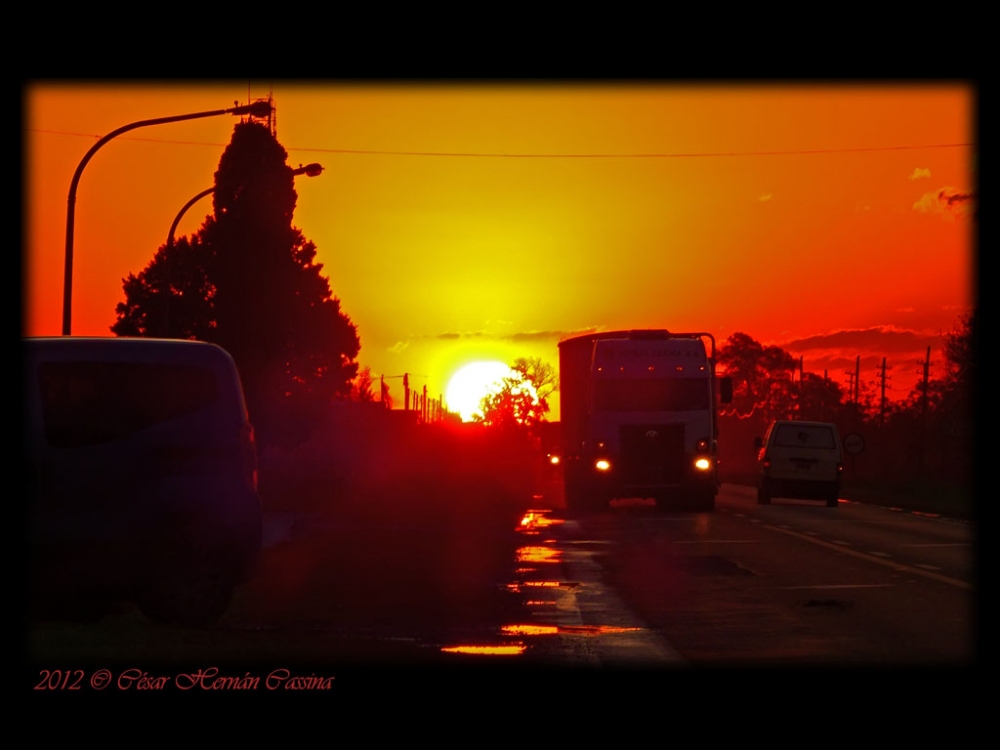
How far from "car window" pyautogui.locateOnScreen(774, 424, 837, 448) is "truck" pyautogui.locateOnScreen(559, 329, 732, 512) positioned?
4.52 meters

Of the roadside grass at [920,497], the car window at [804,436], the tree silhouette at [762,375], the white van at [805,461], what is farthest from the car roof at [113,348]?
the tree silhouette at [762,375]

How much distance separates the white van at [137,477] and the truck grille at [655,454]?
72.5 ft

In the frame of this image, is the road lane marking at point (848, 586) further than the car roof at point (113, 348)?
Yes

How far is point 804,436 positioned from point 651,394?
6.16m

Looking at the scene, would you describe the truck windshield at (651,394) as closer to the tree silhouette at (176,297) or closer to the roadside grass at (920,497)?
the roadside grass at (920,497)

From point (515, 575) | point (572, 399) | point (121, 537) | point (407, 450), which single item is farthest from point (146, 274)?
point (121, 537)

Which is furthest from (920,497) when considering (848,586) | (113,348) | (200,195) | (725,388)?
(113,348)

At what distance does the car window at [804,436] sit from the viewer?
3969 cm

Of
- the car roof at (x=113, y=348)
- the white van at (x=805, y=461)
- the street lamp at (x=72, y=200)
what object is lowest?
the white van at (x=805, y=461)

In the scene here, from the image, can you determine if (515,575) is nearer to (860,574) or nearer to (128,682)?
(860,574)

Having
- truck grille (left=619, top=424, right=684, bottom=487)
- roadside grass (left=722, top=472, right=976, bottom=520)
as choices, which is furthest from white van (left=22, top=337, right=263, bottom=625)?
truck grille (left=619, top=424, right=684, bottom=487)

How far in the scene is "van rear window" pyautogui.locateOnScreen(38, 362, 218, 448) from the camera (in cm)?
1242

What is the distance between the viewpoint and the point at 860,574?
18.9 m

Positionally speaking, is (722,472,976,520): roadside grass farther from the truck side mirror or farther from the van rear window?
the van rear window
